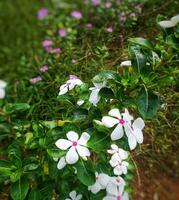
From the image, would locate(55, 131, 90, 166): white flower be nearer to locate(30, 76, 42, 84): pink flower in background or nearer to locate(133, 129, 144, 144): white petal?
locate(133, 129, 144, 144): white petal

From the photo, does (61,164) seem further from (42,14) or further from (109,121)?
(42,14)

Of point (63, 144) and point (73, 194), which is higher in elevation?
point (63, 144)

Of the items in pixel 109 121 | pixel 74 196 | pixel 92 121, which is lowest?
pixel 74 196

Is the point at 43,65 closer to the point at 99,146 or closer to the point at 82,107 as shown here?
the point at 82,107

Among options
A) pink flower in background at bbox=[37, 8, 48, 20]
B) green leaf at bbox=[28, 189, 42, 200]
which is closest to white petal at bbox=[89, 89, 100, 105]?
green leaf at bbox=[28, 189, 42, 200]

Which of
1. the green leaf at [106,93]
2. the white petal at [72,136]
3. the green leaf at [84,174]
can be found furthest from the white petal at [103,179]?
the green leaf at [106,93]

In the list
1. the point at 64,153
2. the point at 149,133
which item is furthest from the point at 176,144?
the point at 64,153

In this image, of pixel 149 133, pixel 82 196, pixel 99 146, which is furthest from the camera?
pixel 149 133

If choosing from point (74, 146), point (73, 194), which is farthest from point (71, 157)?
point (73, 194)
